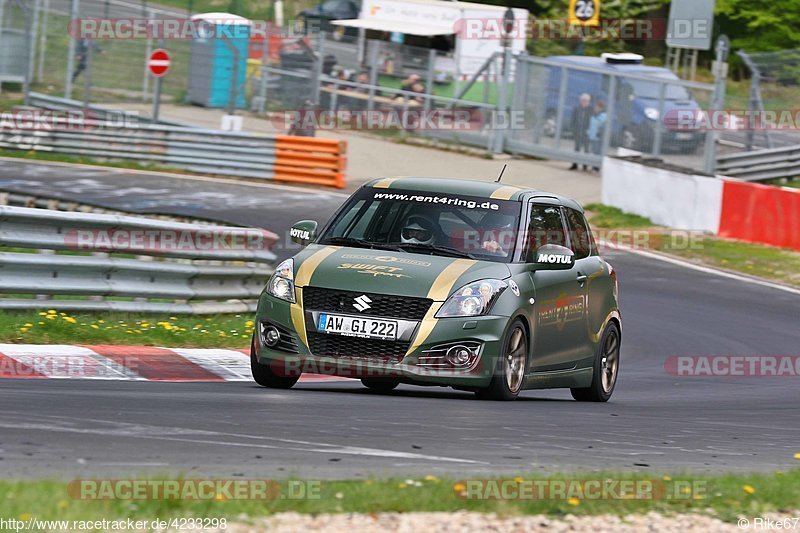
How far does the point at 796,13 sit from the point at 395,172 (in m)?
21.5

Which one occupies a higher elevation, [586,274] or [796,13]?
[796,13]

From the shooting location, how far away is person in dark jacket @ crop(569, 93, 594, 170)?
96.0 ft

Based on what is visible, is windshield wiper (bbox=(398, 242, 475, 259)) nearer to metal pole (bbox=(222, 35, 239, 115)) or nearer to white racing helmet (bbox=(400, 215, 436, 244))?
white racing helmet (bbox=(400, 215, 436, 244))

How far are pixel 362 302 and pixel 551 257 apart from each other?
1.62 m

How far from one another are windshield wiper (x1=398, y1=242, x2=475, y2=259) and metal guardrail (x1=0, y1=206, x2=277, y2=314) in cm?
323

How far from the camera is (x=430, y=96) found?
32562 millimetres

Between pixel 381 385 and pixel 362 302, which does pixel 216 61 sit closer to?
pixel 381 385

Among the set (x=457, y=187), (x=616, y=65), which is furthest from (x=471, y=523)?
(x=616, y=65)

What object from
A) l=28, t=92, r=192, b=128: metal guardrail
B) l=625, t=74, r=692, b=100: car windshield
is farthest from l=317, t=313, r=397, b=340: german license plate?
l=28, t=92, r=192, b=128: metal guardrail

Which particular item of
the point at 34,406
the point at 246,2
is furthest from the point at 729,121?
the point at 246,2

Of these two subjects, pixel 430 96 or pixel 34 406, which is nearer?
pixel 34 406

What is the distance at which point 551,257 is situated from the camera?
32.5 ft

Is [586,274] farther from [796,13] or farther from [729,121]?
[796,13]

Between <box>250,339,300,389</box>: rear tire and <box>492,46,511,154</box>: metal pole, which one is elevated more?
<box>492,46,511,154</box>: metal pole
